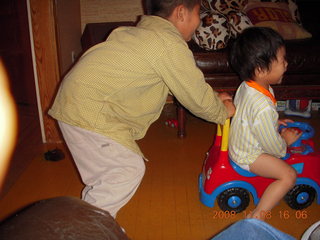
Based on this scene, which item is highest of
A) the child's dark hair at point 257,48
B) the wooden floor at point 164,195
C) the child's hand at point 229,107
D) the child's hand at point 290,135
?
the child's dark hair at point 257,48

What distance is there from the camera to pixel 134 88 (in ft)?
3.23

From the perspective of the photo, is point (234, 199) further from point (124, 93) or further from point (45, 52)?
point (45, 52)

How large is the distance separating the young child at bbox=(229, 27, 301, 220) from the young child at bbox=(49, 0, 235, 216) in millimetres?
181

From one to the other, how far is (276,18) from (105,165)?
1.81m

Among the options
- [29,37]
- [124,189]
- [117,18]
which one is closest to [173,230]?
[124,189]

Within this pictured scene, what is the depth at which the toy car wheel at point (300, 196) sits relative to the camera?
1302 millimetres

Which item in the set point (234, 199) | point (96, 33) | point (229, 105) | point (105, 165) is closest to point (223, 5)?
point (96, 33)

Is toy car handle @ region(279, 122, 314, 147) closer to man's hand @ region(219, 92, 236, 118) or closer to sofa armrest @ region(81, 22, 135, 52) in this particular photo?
man's hand @ region(219, 92, 236, 118)

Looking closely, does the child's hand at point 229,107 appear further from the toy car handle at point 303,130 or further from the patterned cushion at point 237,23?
the patterned cushion at point 237,23

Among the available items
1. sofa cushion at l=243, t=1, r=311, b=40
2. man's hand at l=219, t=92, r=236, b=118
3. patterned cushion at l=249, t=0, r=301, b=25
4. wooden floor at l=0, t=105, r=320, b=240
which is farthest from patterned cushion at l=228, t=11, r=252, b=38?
man's hand at l=219, t=92, r=236, b=118

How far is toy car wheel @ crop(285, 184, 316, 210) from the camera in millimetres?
1302

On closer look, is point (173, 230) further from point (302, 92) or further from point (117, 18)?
point (117, 18)

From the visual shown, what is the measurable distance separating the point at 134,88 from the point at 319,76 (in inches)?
57.8

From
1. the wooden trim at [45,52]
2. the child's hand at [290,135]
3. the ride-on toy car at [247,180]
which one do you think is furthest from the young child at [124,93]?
the wooden trim at [45,52]
